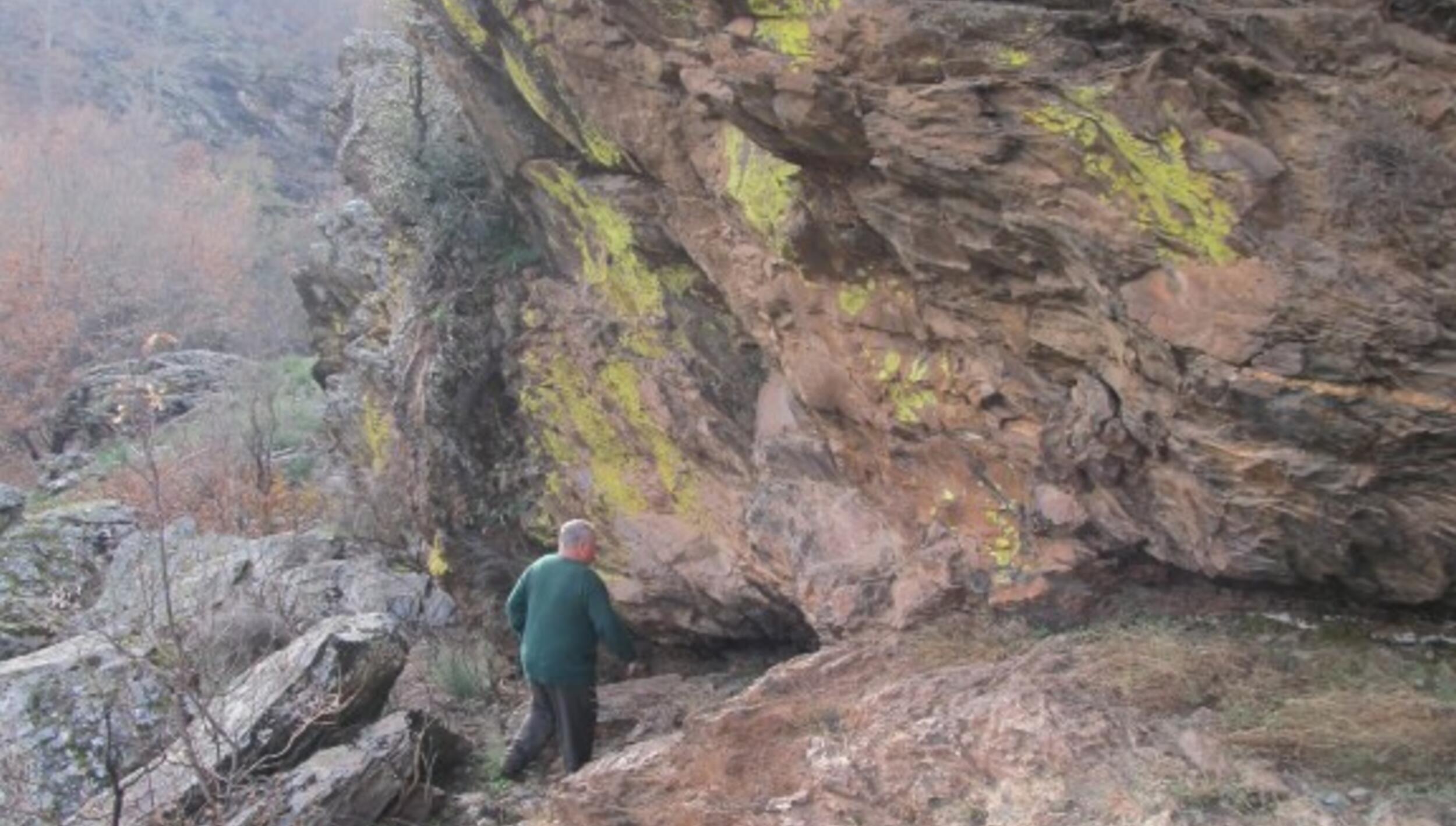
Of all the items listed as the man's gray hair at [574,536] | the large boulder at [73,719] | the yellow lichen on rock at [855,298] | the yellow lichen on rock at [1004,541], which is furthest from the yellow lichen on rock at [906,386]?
the large boulder at [73,719]

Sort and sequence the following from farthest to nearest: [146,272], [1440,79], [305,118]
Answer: [305,118] → [146,272] → [1440,79]

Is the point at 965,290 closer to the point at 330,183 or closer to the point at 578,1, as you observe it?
the point at 578,1

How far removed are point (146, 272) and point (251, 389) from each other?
56.6ft

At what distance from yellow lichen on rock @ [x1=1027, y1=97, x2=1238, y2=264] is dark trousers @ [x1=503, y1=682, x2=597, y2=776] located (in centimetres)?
386

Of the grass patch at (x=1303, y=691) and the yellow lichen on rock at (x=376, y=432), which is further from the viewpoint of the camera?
the yellow lichen on rock at (x=376, y=432)

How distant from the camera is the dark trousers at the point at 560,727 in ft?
24.1

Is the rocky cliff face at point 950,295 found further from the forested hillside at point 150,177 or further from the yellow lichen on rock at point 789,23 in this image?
the forested hillside at point 150,177

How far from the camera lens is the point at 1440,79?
4.77 m

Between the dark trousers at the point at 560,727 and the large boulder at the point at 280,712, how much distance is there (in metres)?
0.96

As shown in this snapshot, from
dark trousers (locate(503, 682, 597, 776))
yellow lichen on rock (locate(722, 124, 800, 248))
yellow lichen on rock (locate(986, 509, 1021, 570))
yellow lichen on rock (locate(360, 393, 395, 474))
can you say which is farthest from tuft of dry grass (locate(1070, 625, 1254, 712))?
yellow lichen on rock (locate(360, 393, 395, 474))

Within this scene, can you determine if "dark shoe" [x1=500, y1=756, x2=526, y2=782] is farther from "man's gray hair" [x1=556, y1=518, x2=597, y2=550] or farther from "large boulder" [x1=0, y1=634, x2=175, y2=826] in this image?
"large boulder" [x1=0, y1=634, x2=175, y2=826]

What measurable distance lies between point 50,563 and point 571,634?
834 centimetres

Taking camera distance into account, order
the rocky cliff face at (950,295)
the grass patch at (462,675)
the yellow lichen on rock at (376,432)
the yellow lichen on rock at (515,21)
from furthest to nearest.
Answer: the yellow lichen on rock at (376,432) → the grass patch at (462,675) → the yellow lichen on rock at (515,21) → the rocky cliff face at (950,295)

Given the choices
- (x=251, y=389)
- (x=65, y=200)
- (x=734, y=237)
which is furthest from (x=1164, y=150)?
(x=65, y=200)
